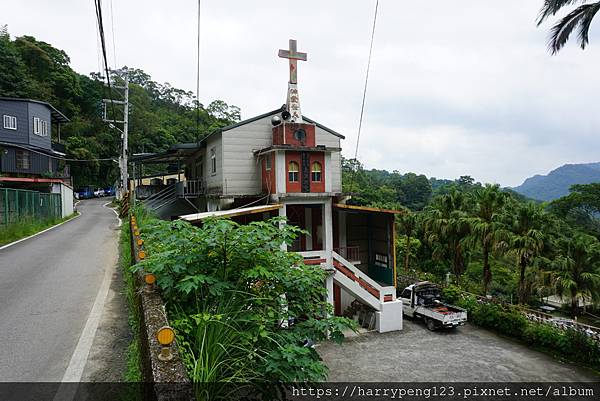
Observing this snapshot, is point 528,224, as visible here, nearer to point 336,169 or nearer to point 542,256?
point 542,256

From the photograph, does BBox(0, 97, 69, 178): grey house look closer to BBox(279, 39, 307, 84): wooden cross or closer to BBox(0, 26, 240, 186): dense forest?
BBox(0, 26, 240, 186): dense forest

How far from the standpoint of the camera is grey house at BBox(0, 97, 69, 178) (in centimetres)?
2805

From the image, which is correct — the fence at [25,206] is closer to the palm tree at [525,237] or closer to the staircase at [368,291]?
the staircase at [368,291]

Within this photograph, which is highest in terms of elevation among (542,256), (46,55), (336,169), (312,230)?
(46,55)

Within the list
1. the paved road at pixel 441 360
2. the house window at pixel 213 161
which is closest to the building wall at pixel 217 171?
the house window at pixel 213 161

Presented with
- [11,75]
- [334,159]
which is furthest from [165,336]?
[11,75]

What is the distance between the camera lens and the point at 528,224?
1833cm

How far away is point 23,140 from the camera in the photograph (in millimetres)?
29875

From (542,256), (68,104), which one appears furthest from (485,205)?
(68,104)

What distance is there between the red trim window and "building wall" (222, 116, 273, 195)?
2615mm

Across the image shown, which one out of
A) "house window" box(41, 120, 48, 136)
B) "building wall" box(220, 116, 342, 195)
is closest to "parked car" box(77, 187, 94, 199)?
"house window" box(41, 120, 48, 136)

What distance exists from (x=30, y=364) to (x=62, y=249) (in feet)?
30.2

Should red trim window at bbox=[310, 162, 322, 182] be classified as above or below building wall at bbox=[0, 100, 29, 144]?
below

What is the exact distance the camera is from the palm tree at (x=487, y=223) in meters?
19.0
